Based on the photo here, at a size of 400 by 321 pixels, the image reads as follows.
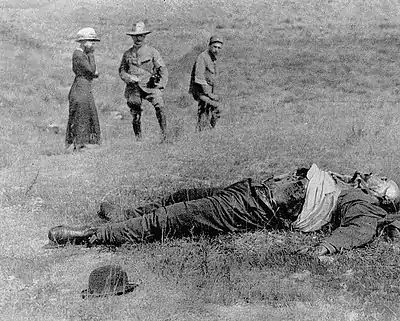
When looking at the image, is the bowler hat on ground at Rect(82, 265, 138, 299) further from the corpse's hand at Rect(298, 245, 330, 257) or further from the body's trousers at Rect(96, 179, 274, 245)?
the corpse's hand at Rect(298, 245, 330, 257)

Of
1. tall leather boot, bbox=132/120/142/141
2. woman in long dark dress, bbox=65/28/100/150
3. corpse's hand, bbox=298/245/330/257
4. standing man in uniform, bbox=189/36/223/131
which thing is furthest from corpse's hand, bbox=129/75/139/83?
corpse's hand, bbox=298/245/330/257

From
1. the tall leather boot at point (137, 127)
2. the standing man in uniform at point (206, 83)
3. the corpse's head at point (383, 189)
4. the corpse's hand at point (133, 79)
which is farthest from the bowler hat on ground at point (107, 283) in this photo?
the standing man in uniform at point (206, 83)

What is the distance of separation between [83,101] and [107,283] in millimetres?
6448

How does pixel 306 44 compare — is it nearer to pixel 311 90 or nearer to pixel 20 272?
pixel 311 90

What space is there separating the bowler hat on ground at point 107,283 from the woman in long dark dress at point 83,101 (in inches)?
245

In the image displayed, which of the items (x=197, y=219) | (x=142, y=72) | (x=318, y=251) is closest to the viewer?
(x=318, y=251)

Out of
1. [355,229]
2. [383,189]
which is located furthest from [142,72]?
[355,229]

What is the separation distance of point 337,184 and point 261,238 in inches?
32.0

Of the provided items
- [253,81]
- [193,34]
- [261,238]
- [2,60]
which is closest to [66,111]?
[2,60]

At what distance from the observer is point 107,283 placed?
14.4ft

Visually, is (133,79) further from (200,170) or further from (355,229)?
(355,229)

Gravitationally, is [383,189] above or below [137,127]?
above

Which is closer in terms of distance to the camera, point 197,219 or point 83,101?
point 197,219

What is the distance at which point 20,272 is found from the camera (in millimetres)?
4945
